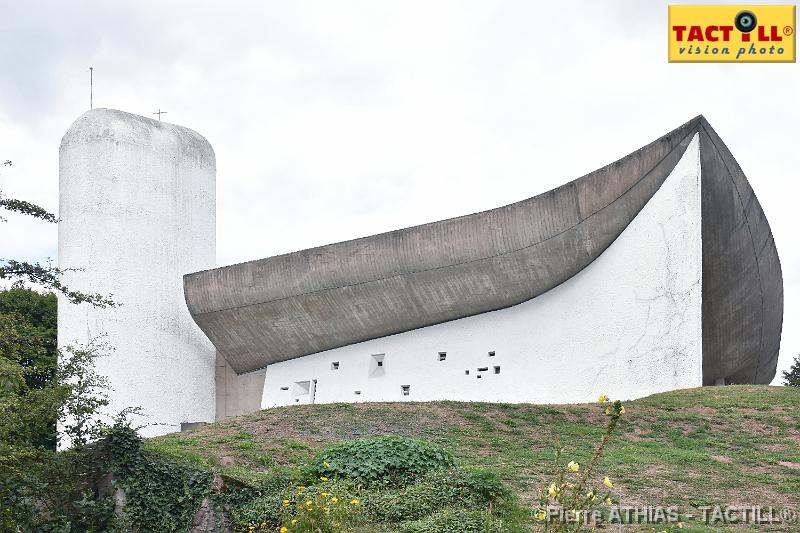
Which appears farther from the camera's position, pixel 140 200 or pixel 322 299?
pixel 140 200

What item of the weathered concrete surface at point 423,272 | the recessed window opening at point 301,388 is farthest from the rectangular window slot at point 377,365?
the recessed window opening at point 301,388

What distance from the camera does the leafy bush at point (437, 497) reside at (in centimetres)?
1073

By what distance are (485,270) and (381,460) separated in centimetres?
1398

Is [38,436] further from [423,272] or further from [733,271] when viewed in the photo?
[733,271]

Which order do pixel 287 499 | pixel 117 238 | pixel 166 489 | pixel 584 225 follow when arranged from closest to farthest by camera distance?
pixel 287 499, pixel 166 489, pixel 584 225, pixel 117 238

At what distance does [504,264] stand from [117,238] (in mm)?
12436

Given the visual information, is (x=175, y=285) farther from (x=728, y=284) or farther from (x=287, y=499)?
(x=287, y=499)

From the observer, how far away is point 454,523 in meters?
9.84

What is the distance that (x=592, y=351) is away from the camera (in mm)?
25188

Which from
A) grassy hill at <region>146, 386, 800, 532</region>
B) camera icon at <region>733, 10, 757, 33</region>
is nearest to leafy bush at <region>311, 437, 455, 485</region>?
grassy hill at <region>146, 386, 800, 532</region>

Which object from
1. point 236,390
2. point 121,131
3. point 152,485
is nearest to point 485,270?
point 236,390

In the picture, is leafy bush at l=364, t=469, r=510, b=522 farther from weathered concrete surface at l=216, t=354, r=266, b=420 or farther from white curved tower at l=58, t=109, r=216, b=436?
weathered concrete surface at l=216, t=354, r=266, b=420

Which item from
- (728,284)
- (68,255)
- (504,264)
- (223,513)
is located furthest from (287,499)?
(68,255)

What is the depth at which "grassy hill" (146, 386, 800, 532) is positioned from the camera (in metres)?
13.5
